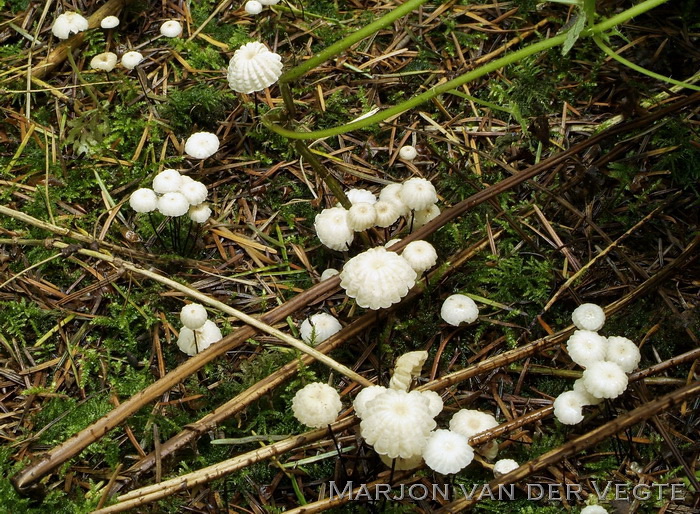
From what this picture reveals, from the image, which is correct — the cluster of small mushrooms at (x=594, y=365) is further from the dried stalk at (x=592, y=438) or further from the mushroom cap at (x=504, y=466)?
the mushroom cap at (x=504, y=466)

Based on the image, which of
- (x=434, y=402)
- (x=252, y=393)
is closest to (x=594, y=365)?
(x=434, y=402)

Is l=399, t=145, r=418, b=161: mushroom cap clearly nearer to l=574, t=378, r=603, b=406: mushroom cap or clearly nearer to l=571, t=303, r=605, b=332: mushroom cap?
l=571, t=303, r=605, b=332: mushroom cap

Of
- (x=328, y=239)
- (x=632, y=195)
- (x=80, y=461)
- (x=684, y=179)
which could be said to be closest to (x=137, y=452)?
(x=80, y=461)

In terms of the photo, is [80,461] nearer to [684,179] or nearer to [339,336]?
[339,336]

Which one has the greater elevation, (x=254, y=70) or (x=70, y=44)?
(x=70, y=44)

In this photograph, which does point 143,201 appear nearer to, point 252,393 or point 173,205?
point 173,205

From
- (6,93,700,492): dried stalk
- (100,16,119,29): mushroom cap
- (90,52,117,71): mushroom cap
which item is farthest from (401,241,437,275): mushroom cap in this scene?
(100,16,119,29): mushroom cap

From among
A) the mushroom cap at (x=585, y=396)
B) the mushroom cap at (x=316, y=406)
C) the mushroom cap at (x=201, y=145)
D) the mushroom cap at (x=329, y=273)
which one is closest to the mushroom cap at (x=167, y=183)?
the mushroom cap at (x=201, y=145)

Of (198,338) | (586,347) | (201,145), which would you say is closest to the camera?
(586,347)
